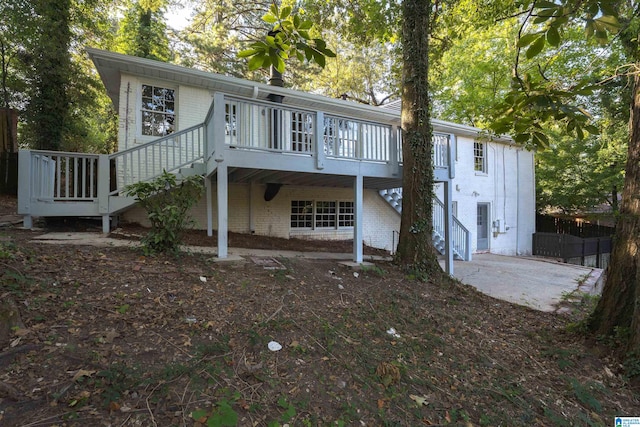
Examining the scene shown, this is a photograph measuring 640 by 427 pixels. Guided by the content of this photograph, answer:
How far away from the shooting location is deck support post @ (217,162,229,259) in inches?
203

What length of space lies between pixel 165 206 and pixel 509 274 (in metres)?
9.03

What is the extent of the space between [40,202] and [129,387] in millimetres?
6091

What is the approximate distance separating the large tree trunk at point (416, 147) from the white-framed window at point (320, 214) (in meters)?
4.40

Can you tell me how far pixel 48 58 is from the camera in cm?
Answer: 1052

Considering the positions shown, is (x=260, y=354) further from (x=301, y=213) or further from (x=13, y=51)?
(x=13, y=51)

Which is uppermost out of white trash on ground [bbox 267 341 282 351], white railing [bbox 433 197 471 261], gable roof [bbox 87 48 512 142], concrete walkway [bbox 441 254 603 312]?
gable roof [bbox 87 48 512 142]

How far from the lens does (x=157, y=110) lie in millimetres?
8250

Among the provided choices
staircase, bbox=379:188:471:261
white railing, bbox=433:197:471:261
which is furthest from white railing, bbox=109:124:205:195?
white railing, bbox=433:197:471:261

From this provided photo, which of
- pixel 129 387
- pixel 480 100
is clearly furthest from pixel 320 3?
pixel 480 100

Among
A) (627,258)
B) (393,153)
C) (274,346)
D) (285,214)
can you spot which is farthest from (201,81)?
(627,258)

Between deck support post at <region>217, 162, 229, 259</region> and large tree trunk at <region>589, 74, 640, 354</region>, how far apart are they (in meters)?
5.45

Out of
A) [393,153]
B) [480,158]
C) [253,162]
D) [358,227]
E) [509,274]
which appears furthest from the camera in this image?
[480,158]

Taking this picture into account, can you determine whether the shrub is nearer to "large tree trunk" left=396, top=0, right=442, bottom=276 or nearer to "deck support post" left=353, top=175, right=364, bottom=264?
"deck support post" left=353, top=175, right=364, bottom=264

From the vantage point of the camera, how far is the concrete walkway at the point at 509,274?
18.9 ft
